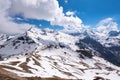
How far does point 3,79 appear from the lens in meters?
66.9

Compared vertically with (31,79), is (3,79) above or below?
below

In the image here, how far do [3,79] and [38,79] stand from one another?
44210mm

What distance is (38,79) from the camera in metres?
110

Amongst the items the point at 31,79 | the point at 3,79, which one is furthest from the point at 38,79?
the point at 3,79

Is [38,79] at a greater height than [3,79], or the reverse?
[38,79]

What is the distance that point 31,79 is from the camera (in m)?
106

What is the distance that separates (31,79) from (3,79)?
129 ft

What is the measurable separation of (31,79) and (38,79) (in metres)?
5.28

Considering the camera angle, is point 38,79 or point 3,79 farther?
point 38,79

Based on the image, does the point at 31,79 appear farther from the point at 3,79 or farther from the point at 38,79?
the point at 3,79
